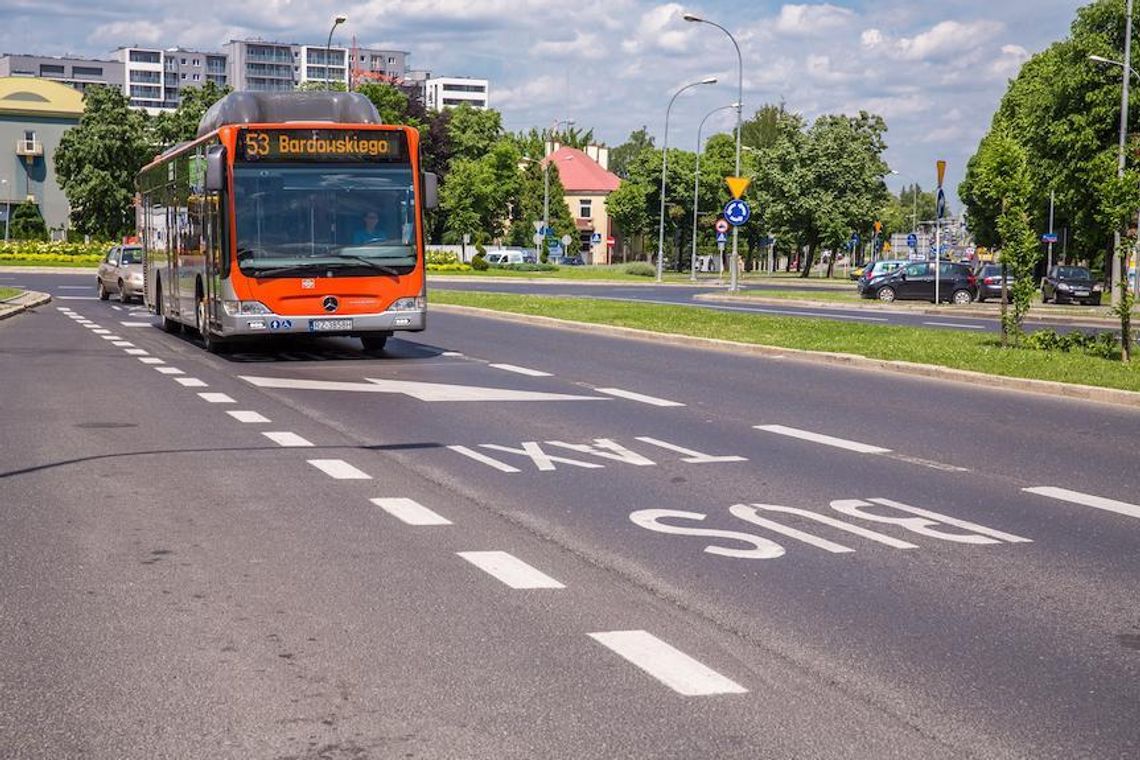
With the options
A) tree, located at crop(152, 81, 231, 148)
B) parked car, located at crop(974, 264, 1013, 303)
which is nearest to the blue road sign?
parked car, located at crop(974, 264, 1013, 303)

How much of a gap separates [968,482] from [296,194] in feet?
39.1

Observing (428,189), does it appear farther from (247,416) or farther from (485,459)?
(485,459)

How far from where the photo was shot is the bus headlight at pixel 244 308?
19609mm

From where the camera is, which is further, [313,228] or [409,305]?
[409,305]

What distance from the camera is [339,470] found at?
10.1m

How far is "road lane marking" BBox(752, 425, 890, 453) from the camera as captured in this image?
11541 mm

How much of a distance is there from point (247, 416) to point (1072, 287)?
145 ft

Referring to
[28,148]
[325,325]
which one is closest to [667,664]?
[325,325]

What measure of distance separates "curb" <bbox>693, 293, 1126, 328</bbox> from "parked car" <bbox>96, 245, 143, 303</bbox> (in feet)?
57.0

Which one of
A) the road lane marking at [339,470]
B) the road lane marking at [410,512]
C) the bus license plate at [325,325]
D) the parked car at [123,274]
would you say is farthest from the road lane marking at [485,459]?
the parked car at [123,274]

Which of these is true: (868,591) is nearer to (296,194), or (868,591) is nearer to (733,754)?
(733,754)

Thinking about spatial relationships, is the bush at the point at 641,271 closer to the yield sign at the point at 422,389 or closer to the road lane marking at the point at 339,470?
the yield sign at the point at 422,389

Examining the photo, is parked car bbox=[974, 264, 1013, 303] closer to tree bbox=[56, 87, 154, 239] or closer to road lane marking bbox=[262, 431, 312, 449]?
road lane marking bbox=[262, 431, 312, 449]

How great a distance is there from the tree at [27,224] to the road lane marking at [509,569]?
109287 millimetres
